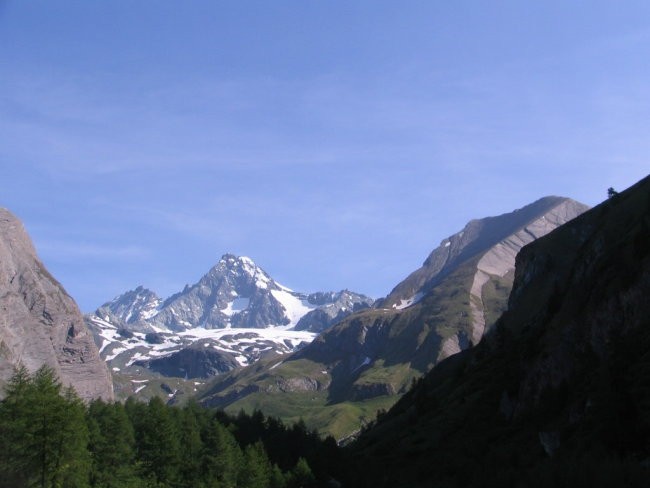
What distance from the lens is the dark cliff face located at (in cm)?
6569

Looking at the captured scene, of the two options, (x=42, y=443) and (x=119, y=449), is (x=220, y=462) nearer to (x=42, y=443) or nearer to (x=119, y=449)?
(x=119, y=449)

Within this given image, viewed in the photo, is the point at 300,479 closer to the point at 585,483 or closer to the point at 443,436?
the point at 443,436

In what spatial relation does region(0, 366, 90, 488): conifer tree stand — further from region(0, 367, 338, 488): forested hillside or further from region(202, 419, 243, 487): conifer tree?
region(202, 419, 243, 487): conifer tree

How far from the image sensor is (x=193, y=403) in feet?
548

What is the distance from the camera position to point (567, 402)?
105m

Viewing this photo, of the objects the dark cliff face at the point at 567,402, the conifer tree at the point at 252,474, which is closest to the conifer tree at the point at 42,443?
the dark cliff face at the point at 567,402

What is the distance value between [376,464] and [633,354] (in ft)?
263

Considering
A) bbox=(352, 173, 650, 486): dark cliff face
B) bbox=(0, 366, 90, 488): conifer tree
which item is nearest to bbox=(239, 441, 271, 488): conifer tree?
bbox=(352, 173, 650, 486): dark cliff face

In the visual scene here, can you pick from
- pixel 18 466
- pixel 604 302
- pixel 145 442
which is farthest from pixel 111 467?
pixel 604 302

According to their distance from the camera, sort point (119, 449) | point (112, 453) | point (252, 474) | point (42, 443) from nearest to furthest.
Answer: point (42, 443), point (112, 453), point (119, 449), point (252, 474)

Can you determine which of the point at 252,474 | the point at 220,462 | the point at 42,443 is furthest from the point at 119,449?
the point at 42,443

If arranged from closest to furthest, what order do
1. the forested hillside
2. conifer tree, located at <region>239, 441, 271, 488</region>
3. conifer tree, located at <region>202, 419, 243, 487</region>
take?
the forested hillside → conifer tree, located at <region>202, 419, 243, 487</region> → conifer tree, located at <region>239, 441, 271, 488</region>

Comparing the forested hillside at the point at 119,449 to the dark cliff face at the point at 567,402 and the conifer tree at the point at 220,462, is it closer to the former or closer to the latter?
the conifer tree at the point at 220,462

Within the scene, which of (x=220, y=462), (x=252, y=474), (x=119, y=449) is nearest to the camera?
(x=119, y=449)
